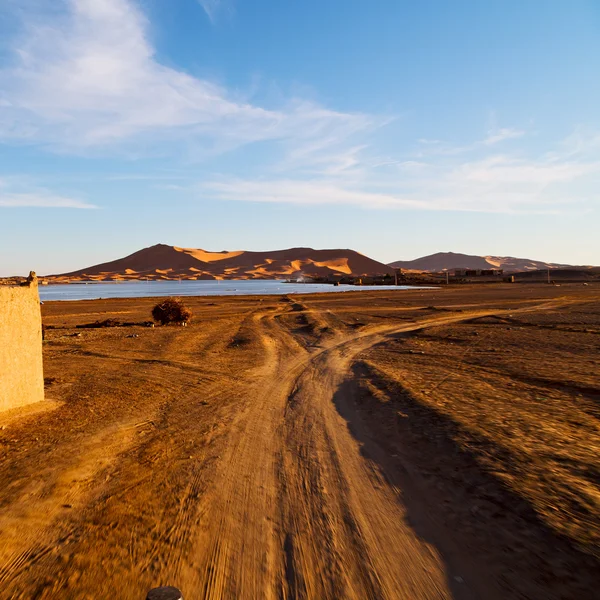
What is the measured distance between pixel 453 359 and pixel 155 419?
28.1 feet

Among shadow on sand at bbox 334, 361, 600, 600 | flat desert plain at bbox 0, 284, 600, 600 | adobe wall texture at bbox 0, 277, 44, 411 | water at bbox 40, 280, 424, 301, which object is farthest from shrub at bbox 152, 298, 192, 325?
water at bbox 40, 280, 424, 301

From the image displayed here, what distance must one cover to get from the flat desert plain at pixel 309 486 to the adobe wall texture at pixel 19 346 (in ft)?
1.52

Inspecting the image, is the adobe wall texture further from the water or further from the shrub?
the water

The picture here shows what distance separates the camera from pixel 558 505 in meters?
4.19

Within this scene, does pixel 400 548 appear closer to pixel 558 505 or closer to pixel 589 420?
pixel 558 505

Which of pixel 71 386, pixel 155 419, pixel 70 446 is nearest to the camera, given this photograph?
pixel 70 446

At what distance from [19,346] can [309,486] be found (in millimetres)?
5629

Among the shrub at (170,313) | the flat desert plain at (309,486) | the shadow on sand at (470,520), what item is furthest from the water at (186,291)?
the shadow on sand at (470,520)

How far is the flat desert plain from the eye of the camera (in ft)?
11.0

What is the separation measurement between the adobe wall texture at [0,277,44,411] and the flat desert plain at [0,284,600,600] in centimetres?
46

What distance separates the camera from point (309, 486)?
4.91 m

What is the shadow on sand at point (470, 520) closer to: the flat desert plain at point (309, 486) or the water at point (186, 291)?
the flat desert plain at point (309, 486)

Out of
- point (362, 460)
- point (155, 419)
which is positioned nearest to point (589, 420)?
point (362, 460)

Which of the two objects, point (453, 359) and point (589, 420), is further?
point (453, 359)
